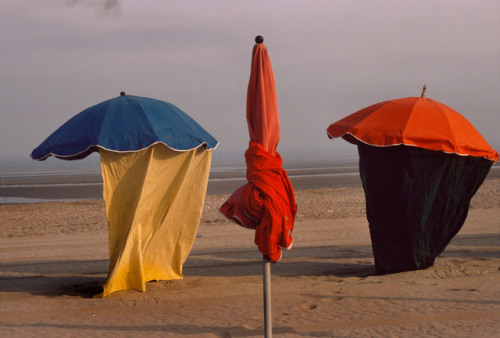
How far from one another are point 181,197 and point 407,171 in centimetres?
333

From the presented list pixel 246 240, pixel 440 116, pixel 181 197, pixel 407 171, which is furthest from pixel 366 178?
pixel 246 240

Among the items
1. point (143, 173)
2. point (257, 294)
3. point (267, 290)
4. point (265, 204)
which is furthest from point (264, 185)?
point (143, 173)

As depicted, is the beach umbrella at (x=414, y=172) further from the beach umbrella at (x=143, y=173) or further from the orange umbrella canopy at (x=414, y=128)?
the beach umbrella at (x=143, y=173)

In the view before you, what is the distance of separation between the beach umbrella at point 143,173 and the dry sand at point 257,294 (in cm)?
45

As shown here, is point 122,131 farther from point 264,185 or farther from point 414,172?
point 414,172

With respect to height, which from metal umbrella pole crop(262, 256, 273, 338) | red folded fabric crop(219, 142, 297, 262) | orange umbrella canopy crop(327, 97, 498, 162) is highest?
orange umbrella canopy crop(327, 97, 498, 162)

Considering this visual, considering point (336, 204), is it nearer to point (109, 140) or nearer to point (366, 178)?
point (366, 178)

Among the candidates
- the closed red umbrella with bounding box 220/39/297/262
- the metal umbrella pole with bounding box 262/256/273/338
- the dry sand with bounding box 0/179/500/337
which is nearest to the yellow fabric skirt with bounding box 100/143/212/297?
the dry sand with bounding box 0/179/500/337

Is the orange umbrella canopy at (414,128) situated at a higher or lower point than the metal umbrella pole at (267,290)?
higher

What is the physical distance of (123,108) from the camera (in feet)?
27.7

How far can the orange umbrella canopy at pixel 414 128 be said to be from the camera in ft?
26.8

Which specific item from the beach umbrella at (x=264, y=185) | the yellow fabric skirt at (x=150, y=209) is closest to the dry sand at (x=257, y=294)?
the yellow fabric skirt at (x=150, y=209)

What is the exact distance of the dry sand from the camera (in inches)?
256

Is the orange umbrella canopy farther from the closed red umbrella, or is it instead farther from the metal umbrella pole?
the metal umbrella pole
